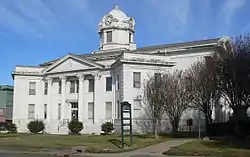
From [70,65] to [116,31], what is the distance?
37.7 ft

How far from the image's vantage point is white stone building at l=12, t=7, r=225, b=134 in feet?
167

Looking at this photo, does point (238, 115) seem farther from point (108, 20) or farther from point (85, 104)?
point (108, 20)

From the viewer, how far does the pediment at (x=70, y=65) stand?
185 ft

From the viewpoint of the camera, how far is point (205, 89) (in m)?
39.4

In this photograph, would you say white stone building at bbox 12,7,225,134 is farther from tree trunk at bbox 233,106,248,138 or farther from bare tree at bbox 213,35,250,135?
bare tree at bbox 213,35,250,135

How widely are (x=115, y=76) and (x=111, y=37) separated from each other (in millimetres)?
13201

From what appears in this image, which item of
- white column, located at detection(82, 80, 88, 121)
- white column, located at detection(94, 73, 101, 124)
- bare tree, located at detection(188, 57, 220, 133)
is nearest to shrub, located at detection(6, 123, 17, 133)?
white column, located at detection(82, 80, 88, 121)

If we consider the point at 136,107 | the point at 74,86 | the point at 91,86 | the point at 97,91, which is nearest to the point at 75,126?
the point at 97,91

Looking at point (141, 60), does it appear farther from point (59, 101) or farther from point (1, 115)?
point (1, 115)

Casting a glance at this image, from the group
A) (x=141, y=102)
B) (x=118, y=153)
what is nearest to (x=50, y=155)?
(x=118, y=153)

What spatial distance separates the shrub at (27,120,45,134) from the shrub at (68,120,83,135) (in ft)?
21.2

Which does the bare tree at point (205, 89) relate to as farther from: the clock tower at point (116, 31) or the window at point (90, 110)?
the clock tower at point (116, 31)

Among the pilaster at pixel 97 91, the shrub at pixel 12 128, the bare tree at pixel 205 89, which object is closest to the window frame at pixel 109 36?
the pilaster at pixel 97 91

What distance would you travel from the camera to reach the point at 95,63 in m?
55.9
